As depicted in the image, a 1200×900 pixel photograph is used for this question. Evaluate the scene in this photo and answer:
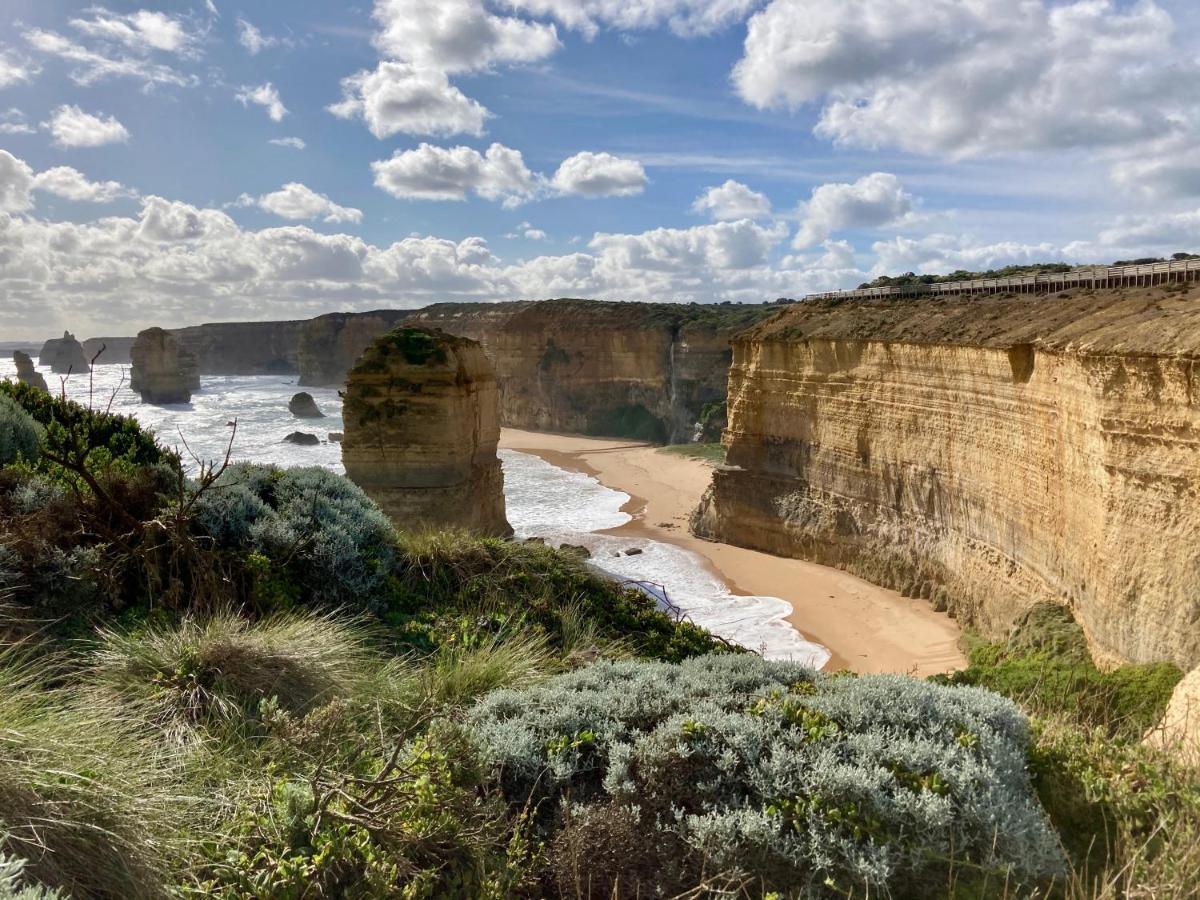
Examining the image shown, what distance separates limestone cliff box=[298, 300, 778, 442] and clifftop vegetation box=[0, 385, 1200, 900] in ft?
173

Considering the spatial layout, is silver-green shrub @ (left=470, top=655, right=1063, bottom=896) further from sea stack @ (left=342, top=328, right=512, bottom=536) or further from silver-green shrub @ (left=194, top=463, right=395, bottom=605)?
sea stack @ (left=342, top=328, right=512, bottom=536)

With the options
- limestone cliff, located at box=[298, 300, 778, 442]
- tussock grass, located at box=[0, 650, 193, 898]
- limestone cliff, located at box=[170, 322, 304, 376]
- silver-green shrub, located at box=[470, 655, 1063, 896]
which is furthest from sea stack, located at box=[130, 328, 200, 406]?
silver-green shrub, located at box=[470, 655, 1063, 896]

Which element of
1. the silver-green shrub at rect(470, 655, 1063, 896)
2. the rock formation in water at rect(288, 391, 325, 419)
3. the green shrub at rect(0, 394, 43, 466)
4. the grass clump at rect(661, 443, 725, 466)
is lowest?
the grass clump at rect(661, 443, 725, 466)

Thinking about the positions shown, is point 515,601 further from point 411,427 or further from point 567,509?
point 567,509

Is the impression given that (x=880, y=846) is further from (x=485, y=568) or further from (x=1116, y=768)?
(x=485, y=568)

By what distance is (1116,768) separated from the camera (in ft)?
14.4

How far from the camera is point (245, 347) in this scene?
136m

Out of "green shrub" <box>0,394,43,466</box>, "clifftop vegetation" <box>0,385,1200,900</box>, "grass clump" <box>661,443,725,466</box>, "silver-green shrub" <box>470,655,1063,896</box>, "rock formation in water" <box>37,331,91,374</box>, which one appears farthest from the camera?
"rock formation in water" <box>37,331,91,374</box>

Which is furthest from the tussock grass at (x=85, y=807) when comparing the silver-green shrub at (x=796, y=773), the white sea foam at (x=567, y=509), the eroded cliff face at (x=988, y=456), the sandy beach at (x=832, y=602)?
the eroded cliff face at (x=988, y=456)

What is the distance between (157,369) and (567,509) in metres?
64.6

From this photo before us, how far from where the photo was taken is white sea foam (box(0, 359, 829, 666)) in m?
Answer: 19.0

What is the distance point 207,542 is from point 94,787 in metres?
4.48

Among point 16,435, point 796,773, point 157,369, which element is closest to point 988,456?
point 796,773

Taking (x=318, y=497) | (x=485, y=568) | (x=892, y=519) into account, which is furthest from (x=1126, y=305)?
(x=318, y=497)
